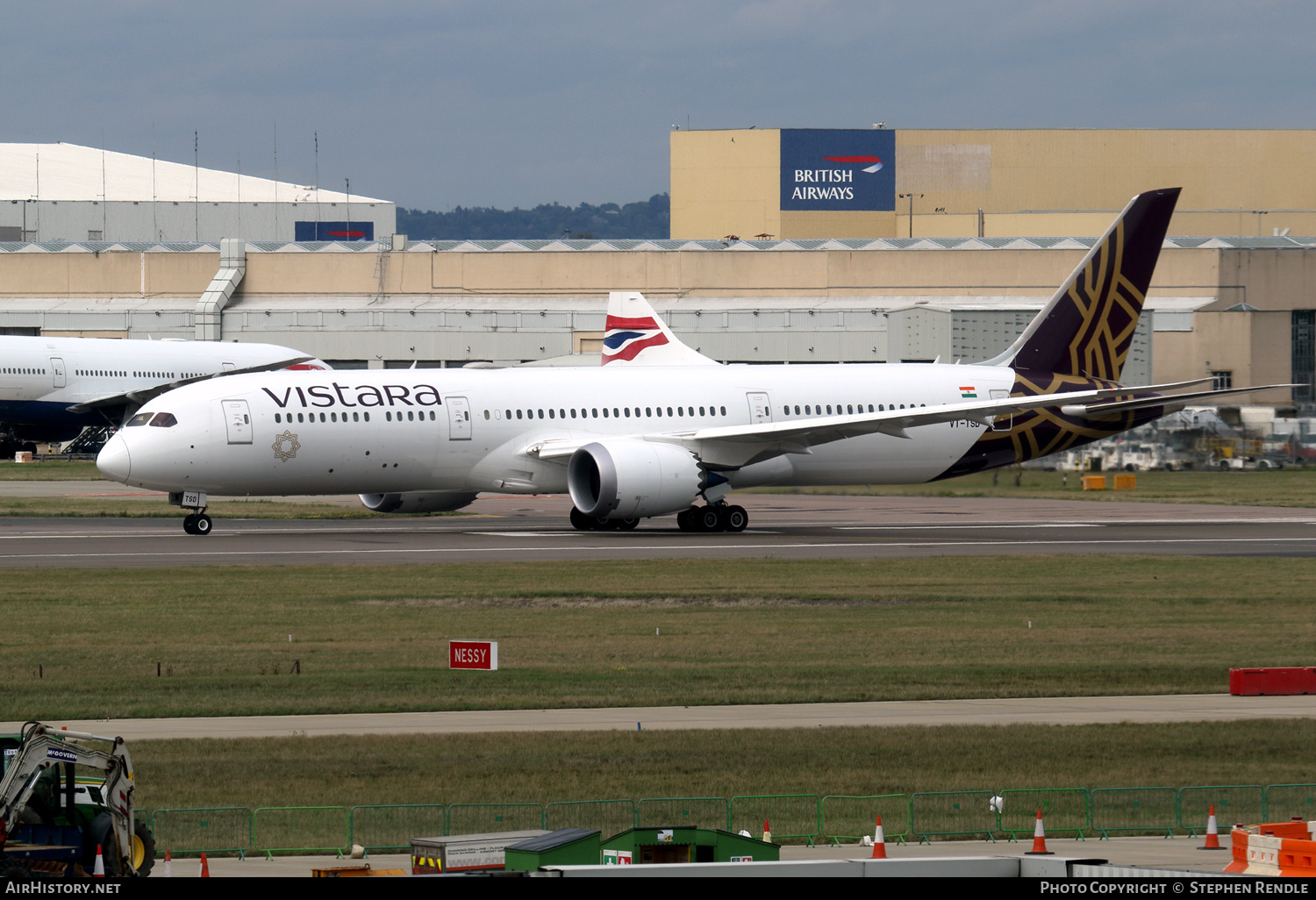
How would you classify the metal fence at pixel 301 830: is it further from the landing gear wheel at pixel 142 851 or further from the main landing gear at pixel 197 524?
the main landing gear at pixel 197 524

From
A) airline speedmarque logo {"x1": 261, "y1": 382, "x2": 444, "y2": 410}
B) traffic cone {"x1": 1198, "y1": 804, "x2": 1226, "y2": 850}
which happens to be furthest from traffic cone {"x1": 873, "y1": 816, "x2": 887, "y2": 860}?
airline speedmarque logo {"x1": 261, "y1": 382, "x2": 444, "y2": 410}

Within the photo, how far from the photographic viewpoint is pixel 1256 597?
1352 inches

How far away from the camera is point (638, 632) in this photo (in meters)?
29.8

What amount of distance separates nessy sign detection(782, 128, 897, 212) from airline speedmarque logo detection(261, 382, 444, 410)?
114 metres

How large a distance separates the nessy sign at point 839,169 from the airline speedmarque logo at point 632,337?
267 ft

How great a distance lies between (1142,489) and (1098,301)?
1926cm

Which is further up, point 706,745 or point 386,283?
point 386,283

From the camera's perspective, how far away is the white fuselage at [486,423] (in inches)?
1772

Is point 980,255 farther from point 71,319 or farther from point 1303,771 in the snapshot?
point 1303,771

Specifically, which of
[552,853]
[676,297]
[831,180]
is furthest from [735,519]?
[831,180]

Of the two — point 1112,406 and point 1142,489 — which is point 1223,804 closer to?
point 1112,406

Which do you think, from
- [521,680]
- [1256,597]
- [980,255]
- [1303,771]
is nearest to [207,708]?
[521,680]
